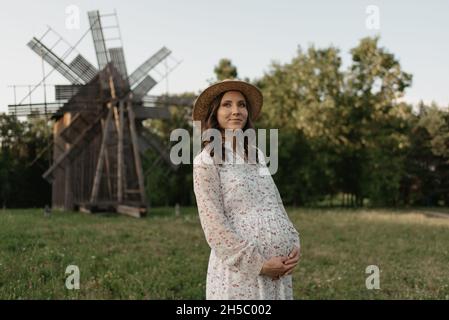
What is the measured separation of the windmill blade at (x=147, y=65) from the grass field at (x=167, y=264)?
1083cm

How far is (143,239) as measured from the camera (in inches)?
495

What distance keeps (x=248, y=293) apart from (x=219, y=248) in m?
0.36

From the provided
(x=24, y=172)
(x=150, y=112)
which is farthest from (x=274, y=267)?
(x=24, y=172)

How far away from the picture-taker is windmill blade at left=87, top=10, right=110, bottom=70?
75.9 feet

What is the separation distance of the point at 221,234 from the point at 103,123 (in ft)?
72.6

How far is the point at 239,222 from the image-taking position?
304cm

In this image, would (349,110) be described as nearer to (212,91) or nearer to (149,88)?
(149,88)

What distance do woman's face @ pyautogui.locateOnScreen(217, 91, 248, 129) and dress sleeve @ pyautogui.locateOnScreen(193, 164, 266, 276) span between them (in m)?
0.45

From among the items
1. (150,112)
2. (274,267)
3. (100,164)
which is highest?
(150,112)

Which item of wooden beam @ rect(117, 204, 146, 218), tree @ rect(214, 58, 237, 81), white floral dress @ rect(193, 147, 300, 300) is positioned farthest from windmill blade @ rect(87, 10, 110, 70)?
white floral dress @ rect(193, 147, 300, 300)

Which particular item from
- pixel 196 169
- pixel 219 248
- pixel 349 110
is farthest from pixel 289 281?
pixel 349 110

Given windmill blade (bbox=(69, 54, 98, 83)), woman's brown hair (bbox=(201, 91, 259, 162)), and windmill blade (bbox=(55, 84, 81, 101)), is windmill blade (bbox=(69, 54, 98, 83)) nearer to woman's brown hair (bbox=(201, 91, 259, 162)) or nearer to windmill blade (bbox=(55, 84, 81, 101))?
windmill blade (bbox=(55, 84, 81, 101))

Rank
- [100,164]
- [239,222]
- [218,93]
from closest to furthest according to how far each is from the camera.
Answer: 1. [239,222]
2. [218,93]
3. [100,164]

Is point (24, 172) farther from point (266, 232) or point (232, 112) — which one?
point (266, 232)
